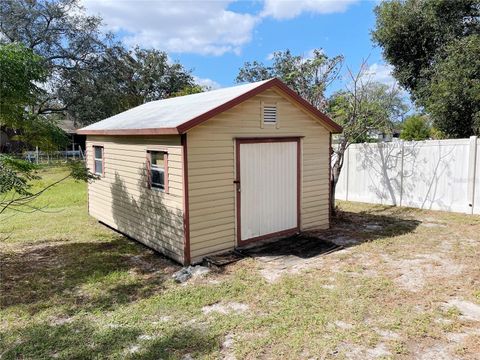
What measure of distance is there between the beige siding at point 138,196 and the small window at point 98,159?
0.59 ft

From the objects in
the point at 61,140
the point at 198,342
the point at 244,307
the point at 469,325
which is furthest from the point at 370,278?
the point at 61,140

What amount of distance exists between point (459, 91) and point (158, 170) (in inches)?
384

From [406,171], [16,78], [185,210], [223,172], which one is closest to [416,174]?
[406,171]

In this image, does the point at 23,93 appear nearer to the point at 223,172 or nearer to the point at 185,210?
the point at 185,210

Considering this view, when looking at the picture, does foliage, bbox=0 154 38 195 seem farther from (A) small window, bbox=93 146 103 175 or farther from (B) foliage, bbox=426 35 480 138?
(B) foliage, bbox=426 35 480 138

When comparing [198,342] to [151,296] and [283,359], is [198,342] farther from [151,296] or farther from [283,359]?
[151,296]

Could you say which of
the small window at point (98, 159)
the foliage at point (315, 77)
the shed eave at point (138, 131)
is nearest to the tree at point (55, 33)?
the small window at point (98, 159)

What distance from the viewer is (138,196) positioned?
7301 mm

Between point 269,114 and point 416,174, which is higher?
point 269,114

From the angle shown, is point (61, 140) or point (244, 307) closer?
point (244, 307)

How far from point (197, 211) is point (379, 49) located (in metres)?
12.2

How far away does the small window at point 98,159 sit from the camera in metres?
9.01

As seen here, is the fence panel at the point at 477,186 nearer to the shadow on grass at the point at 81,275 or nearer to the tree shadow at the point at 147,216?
the tree shadow at the point at 147,216

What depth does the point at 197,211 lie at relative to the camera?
6.02 m
